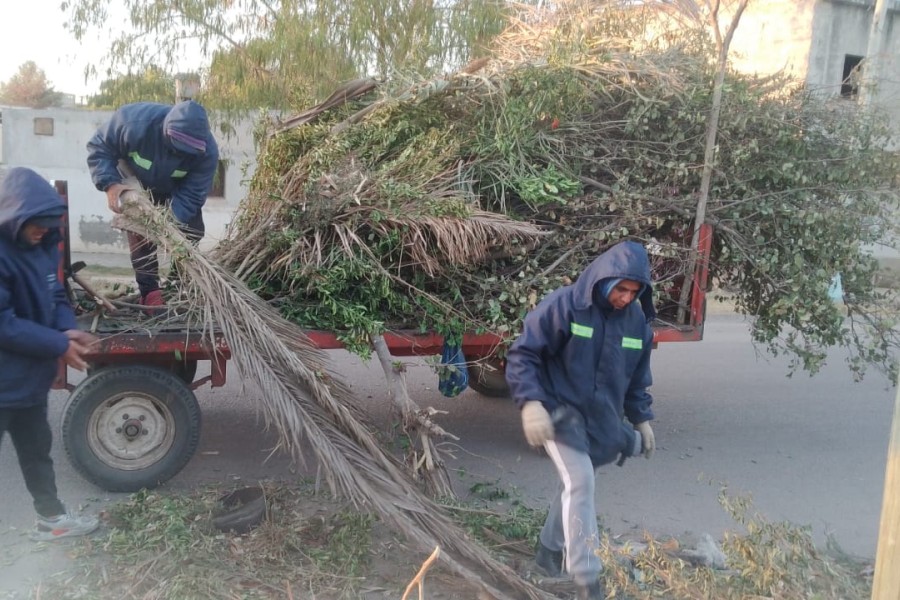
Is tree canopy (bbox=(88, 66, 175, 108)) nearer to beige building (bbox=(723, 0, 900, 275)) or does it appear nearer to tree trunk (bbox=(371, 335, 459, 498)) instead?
tree trunk (bbox=(371, 335, 459, 498))

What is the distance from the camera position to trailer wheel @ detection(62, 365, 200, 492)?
455 centimetres

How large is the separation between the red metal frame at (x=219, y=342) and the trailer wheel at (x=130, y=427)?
0.13 m

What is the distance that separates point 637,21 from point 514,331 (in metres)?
3.02

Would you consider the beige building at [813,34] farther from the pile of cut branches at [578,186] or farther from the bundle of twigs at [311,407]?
the bundle of twigs at [311,407]

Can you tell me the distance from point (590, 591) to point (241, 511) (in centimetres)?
185

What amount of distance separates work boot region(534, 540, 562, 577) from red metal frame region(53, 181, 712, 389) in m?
1.48

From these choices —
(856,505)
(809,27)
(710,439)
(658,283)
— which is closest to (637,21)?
(658,283)

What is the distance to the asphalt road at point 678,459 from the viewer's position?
467 centimetres

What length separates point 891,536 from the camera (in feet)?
7.18

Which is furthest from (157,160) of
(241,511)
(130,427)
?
(241,511)

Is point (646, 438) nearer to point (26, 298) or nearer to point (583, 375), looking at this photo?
point (583, 375)

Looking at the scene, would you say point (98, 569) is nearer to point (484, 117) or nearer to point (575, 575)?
point (575, 575)

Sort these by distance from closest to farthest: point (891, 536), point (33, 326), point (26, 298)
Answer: point (891, 536) < point (33, 326) < point (26, 298)

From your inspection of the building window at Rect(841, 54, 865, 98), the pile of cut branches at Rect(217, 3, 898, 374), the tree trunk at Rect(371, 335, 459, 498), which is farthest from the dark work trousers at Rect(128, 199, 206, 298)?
the building window at Rect(841, 54, 865, 98)
